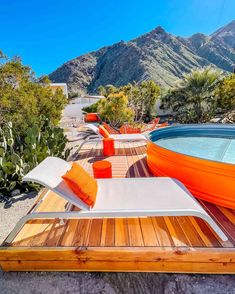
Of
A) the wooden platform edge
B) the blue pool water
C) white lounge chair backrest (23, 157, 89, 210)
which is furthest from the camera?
the blue pool water

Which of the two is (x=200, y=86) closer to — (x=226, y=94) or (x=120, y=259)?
(x=226, y=94)

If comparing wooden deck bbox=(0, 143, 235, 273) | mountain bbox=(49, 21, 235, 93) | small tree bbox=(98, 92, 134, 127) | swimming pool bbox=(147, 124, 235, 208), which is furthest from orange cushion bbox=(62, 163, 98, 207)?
mountain bbox=(49, 21, 235, 93)

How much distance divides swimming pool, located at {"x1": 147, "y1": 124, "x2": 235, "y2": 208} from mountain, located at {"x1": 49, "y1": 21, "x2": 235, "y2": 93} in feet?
140

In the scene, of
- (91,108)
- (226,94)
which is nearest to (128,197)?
(226,94)

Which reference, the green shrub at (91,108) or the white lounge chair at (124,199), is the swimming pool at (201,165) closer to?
the white lounge chair at (124,199)

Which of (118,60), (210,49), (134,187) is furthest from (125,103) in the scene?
(210,49)

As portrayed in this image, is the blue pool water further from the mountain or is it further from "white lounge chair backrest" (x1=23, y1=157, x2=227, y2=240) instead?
the mountain

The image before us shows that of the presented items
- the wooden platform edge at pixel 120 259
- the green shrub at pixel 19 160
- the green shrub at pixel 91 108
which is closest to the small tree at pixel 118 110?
the green shrub at pixel 19 160

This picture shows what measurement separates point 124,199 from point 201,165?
1.47 meters

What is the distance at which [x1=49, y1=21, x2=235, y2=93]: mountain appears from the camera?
171ft

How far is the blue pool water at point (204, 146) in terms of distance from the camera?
5.30 m

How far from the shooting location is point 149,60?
174 feet

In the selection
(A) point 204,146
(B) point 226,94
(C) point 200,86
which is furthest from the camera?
(C) point 200,86

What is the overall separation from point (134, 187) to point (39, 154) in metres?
2.84
